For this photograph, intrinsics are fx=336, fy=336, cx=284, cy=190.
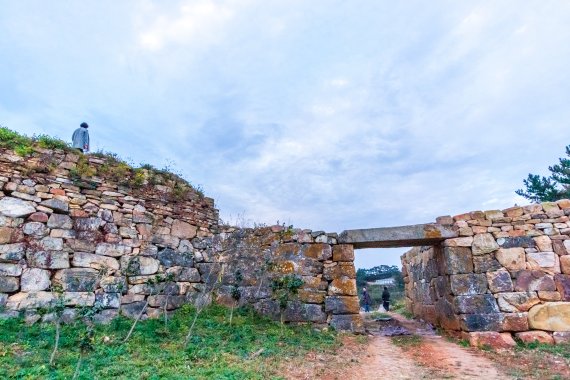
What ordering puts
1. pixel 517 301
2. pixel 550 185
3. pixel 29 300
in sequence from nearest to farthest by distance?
pixel 29 300 → pixel 517 301 → pixel 550 185

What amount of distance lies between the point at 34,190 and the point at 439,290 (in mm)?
8672

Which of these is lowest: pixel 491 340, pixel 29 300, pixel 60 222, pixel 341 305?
pixel 491 340

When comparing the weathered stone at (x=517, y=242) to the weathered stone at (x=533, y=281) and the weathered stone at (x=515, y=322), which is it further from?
the weathered stone at (x=515, y=322)

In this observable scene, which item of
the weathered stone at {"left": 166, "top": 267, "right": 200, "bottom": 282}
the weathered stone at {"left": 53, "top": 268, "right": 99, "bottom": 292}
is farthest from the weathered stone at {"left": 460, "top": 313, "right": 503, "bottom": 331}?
the weathered stone at {"left": 53, "top": 268, "right": 99, "bottom": 292}

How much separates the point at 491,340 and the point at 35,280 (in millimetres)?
8081

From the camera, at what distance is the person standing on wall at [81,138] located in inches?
293

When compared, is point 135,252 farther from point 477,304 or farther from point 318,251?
point 477,304

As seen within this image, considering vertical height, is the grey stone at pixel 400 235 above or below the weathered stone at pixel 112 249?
above

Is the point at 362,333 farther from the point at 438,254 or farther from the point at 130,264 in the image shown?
the point at 130,264

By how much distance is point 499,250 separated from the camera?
683 centimetres

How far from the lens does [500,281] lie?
262 inches

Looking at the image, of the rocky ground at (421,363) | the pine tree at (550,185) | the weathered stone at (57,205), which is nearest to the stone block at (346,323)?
the rocky ground at (421,363)

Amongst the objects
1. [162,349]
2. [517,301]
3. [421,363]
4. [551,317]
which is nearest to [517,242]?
[517,301]

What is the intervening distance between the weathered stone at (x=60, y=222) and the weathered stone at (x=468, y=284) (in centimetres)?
748
